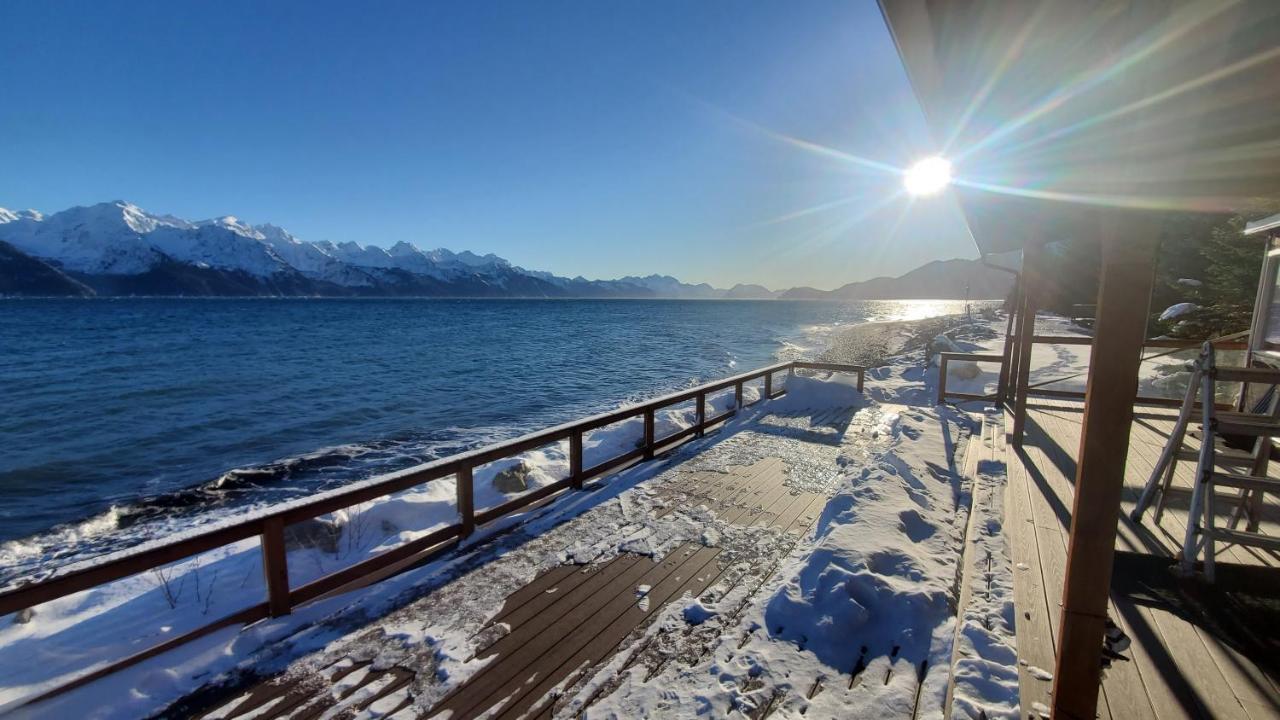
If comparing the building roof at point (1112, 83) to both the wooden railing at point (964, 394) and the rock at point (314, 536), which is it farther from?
the rock at point (314, 536)

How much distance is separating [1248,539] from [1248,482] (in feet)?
1.00

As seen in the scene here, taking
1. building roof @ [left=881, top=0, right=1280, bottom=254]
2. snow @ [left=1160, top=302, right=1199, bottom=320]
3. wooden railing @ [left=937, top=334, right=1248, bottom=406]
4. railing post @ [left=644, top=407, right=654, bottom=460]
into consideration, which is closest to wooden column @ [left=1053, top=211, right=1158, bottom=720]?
building roof @ [left=881, top=0, right=1280, bottom=254]

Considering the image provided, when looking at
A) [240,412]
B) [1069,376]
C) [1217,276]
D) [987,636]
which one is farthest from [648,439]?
[1217,276]

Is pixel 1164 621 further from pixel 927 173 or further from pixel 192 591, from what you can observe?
pixel 192 591

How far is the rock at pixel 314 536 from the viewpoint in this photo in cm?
669

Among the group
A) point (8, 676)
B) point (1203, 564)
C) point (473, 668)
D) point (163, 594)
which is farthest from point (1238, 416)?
point (163, 594)

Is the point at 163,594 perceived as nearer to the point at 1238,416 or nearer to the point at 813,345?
the point at 1238,416

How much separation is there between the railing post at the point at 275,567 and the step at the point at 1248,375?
5943 mm

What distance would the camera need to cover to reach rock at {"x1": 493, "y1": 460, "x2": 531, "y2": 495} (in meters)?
8.45

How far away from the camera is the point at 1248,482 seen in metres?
2.76

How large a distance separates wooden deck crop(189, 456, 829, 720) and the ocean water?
308 inches

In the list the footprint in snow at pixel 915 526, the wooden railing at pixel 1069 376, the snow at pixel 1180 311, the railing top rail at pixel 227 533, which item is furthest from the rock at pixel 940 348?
the railing top rail at pixel 227 533

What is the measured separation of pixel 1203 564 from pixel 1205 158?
2.47 metres

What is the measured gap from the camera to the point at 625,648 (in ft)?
10.2
